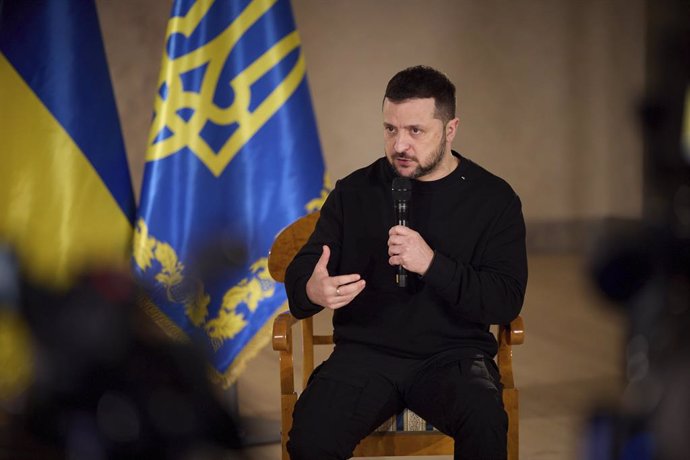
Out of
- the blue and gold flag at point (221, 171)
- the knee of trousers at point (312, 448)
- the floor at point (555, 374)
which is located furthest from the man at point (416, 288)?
the floor at point (555, 374)

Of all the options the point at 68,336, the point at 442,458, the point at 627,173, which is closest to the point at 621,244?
the point at 627,173

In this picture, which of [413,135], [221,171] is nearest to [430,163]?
[413,135]

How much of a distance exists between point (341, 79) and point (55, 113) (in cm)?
583

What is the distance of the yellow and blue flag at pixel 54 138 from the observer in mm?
3045

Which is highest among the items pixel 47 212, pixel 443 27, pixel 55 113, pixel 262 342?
pixel 443 27

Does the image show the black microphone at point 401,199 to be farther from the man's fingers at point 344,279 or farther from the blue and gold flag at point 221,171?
the blue and gold flag at point 221,171

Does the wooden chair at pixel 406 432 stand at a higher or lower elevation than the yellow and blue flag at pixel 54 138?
lower

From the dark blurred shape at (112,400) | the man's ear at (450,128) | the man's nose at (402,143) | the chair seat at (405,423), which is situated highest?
the man's ear at (450,128)

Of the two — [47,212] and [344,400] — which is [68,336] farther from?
[47,212]

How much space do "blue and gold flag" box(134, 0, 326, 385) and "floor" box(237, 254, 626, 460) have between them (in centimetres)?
63

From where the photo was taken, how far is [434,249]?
2.36 metres

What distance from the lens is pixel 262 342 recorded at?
3203mm

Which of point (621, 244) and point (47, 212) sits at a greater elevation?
point (47, 212)

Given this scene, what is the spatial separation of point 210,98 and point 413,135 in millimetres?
1087
